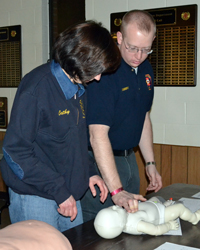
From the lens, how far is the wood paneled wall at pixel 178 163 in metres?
2.90

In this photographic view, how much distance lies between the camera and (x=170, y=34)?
2889mm

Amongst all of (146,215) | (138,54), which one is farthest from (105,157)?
(138,54)

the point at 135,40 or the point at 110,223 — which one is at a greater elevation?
the point at 135,40

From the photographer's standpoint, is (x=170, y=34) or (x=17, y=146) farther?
(x=170, y=34)

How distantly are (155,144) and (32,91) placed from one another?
194 centimetres

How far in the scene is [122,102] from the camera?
1.78m

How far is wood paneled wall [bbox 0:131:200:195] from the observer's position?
290cm

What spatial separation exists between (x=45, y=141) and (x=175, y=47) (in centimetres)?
187

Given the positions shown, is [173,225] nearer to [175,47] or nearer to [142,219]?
[142,219]

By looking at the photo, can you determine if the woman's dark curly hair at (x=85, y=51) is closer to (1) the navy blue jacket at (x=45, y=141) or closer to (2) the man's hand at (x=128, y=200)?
(1) the navy blue jacket at (x=45, y=141)

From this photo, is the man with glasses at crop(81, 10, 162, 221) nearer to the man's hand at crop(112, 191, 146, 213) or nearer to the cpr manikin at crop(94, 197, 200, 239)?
the man's hand at crop(112, 191, 146, 213)

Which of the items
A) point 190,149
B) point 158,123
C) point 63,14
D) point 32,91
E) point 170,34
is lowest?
point 190,149

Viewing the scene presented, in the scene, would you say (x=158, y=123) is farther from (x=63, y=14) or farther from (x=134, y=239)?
(x=134, y=239)

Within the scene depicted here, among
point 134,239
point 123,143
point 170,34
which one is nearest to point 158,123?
point 170,34
